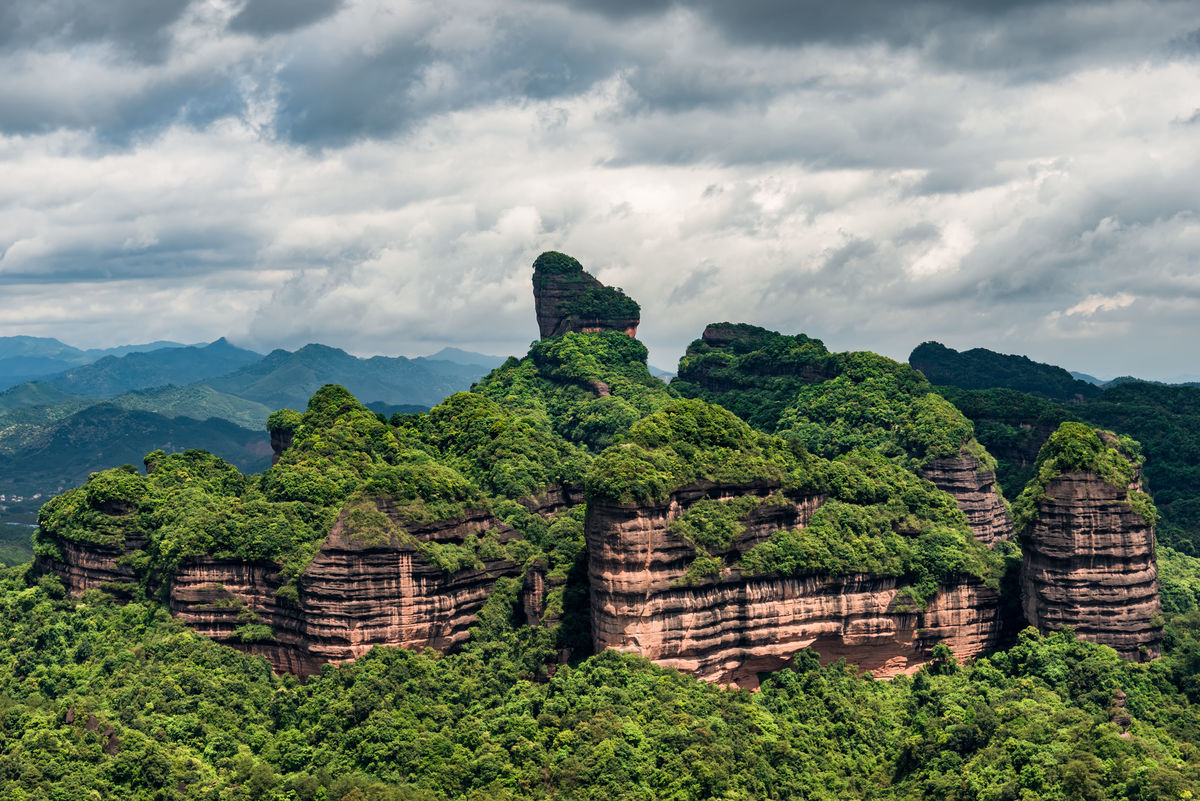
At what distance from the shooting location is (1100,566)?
7019cm

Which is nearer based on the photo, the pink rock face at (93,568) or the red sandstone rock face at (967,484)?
the pink rock face at (93,568)

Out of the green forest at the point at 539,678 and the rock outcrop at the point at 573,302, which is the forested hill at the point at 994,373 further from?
the green forest at the point at 539,678

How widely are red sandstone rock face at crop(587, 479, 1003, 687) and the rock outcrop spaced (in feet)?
213

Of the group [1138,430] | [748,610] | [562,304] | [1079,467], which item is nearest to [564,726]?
[748,610]

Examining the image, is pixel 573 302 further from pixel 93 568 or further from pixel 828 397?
pixel 93 568

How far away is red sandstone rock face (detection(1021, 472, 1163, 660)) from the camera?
229 ft

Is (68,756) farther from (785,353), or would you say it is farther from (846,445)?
(785,353)

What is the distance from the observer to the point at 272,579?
240ft

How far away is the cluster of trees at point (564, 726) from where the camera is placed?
58656 mm

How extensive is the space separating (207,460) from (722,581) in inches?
1736

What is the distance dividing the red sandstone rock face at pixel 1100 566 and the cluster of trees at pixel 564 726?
1498 mm

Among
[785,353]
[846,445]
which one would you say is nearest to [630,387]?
[785,353]

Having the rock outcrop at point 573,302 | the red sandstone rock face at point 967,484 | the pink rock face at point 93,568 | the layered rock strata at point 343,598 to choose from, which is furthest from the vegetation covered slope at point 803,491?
the rock outcrop at point 573,302

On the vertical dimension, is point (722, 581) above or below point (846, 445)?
below
